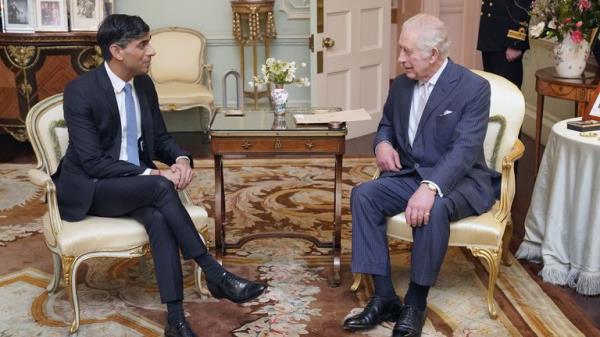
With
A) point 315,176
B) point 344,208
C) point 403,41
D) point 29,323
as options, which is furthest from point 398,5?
point 29,323

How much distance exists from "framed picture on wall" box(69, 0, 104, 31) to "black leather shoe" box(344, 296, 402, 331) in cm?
358

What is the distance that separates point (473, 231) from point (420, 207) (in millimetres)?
266

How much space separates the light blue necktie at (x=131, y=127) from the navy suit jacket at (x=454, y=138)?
1.06 meters

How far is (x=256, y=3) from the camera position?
19.1 feet

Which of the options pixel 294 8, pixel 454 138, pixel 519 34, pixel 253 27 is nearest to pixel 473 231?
pixel 454 138

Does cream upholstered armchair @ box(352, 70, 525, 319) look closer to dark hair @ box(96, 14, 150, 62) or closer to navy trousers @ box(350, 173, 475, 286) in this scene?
navy trousers @ box(350, 173, 475, 286)

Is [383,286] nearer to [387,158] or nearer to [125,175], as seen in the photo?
[387,158]

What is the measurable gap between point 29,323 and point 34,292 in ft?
1.00

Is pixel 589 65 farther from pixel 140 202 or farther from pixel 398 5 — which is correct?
pixel 398 5

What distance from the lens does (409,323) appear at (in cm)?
285

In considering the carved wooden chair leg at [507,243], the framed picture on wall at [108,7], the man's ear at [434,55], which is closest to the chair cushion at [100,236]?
the man's ear at [434,55]

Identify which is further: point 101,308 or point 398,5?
point 398,5

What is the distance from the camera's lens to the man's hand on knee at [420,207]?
2838 mm

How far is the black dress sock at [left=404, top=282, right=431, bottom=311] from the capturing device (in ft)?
9.50
